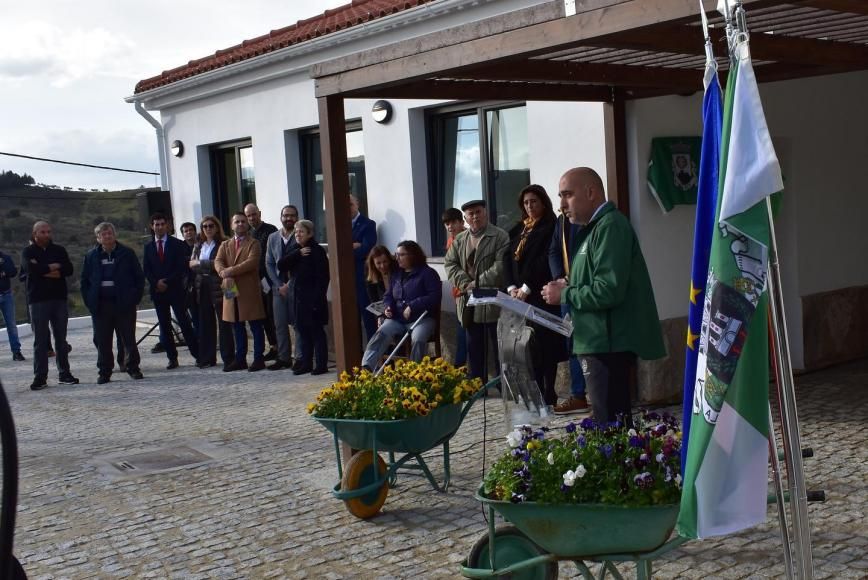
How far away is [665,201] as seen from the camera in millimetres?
8352

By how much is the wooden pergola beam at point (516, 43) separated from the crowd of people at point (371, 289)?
73 centimetres

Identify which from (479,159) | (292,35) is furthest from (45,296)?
(479,159)

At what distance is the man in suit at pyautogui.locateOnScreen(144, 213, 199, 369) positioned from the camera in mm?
12891

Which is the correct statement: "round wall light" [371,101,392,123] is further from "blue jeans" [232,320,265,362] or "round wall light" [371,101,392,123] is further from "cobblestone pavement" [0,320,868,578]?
"cobblestone pavement" [0,320,868,578]

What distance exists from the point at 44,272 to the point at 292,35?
4062 mm

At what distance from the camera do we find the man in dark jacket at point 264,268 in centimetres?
1215

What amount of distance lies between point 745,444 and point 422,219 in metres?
8.08

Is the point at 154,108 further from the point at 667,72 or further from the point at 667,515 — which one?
the point at 667,515

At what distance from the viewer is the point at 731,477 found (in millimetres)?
3127

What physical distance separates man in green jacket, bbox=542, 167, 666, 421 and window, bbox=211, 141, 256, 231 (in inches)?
367

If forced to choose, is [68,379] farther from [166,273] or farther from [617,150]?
[617,150]

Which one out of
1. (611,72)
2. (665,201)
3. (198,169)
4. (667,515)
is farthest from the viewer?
(198,169)

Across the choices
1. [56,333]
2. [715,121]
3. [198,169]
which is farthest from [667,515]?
[198,169]

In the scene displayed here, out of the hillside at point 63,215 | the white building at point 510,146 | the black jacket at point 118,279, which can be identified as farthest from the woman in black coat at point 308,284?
the hillside at point 63,215
